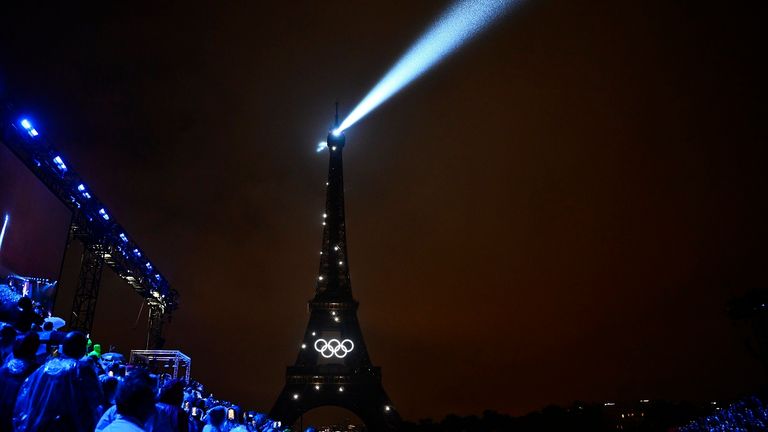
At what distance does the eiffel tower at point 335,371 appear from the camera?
3934 cm

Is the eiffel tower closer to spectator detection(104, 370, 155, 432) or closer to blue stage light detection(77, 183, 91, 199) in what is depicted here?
blue stage light detection(77, 183, 91, 199)

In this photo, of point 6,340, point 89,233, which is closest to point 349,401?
point 89,233

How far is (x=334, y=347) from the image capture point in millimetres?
42156

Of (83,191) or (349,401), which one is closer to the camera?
(83,191)

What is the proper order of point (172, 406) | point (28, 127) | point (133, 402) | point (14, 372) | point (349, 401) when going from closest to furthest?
point (133, 402)
point (14, 372)
point (172, 406)
point (28, 127)
point (349, 401)

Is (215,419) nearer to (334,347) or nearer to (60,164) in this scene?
(60,164)

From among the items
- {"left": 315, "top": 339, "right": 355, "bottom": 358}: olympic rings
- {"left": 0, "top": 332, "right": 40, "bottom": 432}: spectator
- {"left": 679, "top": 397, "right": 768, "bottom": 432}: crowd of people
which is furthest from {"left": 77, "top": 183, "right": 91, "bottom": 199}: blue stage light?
{"left": 315, "top": 339, "right": 355, "bottom": 358}: olympic rings

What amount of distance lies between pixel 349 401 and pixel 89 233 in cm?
2790

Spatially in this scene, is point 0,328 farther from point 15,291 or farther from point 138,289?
point 138,289

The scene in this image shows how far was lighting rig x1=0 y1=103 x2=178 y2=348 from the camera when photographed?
13.3m

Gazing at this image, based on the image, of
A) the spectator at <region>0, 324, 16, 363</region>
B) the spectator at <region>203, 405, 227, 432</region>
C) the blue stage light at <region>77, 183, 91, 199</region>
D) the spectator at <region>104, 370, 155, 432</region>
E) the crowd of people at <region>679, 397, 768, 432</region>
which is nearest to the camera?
the spectator at <region>104, 370, 155, 432</region>

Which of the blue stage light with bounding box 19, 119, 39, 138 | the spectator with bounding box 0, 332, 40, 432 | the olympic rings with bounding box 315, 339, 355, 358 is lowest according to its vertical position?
the spectator with bounding box 0, 332, 40, 432

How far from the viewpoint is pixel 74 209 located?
16391 mm

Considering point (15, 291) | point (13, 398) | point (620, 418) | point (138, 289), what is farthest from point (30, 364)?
point (620, 418)
